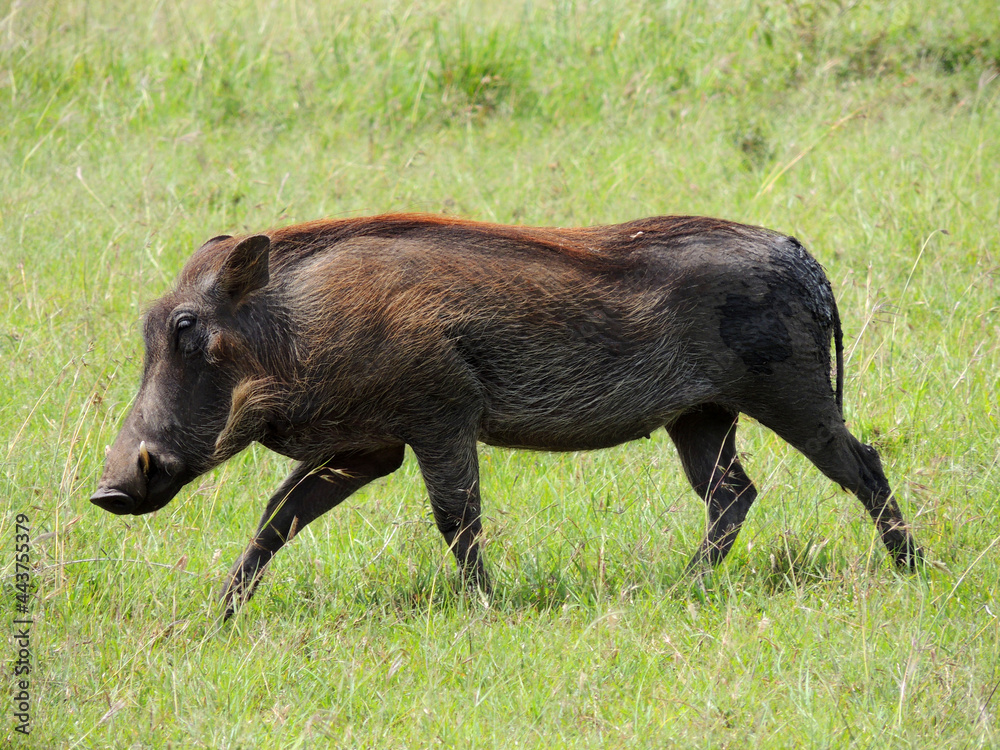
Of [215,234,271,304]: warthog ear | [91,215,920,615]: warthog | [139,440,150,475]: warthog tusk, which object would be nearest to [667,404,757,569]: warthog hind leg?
[91,215,920,615]: warthog

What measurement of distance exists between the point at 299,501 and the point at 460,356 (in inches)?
27.4

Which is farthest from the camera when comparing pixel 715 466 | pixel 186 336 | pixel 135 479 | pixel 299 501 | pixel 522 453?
pixel 522 453

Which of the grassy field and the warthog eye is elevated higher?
the warthog eye

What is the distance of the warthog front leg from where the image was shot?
140 inches

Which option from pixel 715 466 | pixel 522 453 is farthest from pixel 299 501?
pixel 715 466

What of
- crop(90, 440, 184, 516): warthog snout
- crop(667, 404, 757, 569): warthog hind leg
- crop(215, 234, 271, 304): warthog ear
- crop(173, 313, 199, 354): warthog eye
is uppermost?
crop(215, 234, 271, 304): warthog ear

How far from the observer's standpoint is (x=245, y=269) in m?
3.36

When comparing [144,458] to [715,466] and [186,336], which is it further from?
[715,466]

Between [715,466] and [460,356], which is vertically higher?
[460,356]

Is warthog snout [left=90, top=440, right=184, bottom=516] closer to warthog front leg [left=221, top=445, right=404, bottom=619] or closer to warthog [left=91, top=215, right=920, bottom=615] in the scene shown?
warthog [left=91, top=215, right=920, bottom=615]

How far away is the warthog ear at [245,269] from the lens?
10.9 feet

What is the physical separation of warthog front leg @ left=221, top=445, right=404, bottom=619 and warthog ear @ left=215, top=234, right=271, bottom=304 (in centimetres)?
57

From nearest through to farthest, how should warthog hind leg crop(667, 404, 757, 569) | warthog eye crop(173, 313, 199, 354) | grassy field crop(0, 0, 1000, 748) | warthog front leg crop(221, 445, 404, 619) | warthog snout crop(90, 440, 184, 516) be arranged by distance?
grassy field crop(0, 0, 1000, 748) < warthog snout crop(90, 440, 184, 516) < warthog eye crop(173, 313, 199, 354) < warthog front leg crop(221, 445, 404, 619) < warthog hind leg crop(667, 404, 757, 569)

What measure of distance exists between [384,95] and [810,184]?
2.81 m
